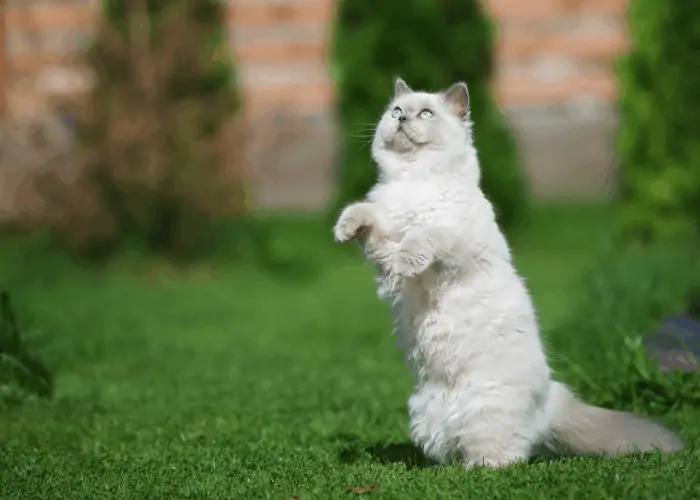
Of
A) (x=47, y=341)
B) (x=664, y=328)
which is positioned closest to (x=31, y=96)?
(x=47, y=341)

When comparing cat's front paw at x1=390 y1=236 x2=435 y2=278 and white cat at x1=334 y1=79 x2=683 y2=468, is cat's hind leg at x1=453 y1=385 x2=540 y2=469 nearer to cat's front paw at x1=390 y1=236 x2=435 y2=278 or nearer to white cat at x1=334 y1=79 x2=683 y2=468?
white cat at x1=334 y1=79 x2=683 y2=468

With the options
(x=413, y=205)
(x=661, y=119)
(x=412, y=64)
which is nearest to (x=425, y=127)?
(x=413, y=205)

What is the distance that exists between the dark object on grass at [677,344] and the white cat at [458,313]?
1.14m

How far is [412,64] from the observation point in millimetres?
12188

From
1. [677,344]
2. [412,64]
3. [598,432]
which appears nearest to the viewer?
[598,432]

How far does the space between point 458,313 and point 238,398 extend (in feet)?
7.70

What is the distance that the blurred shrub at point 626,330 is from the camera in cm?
575

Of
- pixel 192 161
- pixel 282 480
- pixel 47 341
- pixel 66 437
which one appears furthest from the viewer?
pixel 192 161

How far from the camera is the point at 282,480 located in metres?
4.37

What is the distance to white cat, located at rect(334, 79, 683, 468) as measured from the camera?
4379 mm

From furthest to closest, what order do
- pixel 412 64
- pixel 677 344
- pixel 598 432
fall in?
pixel 412 64 < pixel 677 344 < pixel 598 432

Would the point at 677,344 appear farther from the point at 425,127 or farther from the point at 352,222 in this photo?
the point at 352,222

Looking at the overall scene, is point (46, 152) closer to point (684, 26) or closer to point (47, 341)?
point (47, 341)

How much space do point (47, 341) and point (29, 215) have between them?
4262 mm
